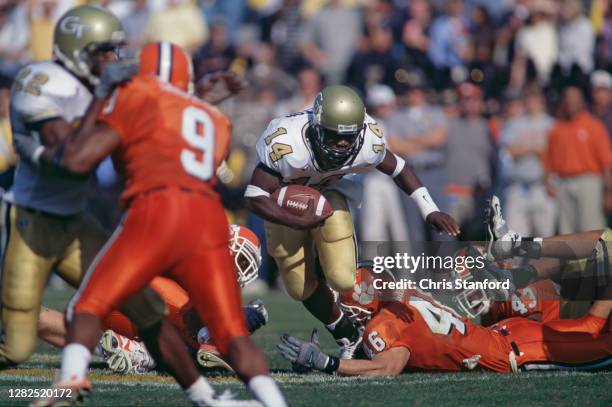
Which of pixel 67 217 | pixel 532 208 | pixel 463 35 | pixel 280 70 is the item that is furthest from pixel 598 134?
pixel 67 217

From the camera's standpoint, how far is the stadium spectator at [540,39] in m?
12.4

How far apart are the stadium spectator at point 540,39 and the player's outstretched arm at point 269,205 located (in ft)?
20.5

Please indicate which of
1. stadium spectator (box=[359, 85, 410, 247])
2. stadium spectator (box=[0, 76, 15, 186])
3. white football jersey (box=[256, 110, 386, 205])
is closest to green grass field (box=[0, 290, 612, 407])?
white football jersey (box=[256, 110, 386, 205])

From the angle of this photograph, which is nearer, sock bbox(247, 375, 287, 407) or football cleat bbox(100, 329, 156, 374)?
sock bbox(247, 375, 287, 407)

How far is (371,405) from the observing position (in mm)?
5320

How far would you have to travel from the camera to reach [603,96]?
11664 millimetres

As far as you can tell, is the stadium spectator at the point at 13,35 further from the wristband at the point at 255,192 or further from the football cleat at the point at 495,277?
the football cleat at the point at 495,277

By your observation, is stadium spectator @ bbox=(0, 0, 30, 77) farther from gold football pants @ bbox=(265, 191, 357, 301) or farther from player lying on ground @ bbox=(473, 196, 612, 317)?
player lying on ground @ bbox=(473, 196, 612, 317)

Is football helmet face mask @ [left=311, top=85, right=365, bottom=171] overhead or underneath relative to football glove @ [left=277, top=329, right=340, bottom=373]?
overhead

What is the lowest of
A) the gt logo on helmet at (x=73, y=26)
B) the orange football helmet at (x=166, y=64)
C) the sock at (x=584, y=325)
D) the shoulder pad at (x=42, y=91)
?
the sock at (x=584, y=325)

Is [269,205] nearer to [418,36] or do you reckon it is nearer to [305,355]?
[305,355]

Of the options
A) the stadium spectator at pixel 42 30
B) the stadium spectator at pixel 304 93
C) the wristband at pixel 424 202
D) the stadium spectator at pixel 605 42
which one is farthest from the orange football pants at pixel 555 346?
the stadium spectator at pixel 42 30

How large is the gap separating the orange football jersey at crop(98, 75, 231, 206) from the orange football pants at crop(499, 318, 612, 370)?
7.65ft

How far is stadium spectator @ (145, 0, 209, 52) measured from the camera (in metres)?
13.4
